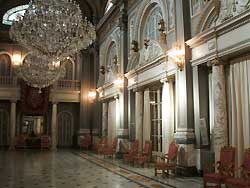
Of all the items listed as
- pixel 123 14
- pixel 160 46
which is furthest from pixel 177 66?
pixel 123 14

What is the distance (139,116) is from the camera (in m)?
13.0

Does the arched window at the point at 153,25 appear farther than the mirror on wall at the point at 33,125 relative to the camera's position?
No

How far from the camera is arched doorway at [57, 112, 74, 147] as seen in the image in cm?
2197

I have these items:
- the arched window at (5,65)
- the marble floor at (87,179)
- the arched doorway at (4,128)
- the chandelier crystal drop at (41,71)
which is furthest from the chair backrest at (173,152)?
the arched window at (5,65)

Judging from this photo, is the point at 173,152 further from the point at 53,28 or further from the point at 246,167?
the point at 53,28

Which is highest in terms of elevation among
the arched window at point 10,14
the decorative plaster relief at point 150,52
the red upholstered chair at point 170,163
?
the arched window at point 10,14

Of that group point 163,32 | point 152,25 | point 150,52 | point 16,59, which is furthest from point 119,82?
point 16,59

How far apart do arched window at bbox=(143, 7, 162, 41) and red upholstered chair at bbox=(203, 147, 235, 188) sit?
6.10 m

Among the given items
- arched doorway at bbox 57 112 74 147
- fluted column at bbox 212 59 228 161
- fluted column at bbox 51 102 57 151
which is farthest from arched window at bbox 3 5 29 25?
fluted column at bbox 212 59 228 161

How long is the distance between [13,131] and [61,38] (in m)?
11.2

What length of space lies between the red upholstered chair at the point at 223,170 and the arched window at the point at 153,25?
6096 mm

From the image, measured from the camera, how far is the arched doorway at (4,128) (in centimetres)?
2089

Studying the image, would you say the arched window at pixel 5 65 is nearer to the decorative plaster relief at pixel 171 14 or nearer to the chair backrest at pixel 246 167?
the decorative plaster relief at pixel 171 14

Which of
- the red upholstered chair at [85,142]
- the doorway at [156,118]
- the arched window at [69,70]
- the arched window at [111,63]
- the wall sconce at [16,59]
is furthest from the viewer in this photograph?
the arched window at [69,70]
